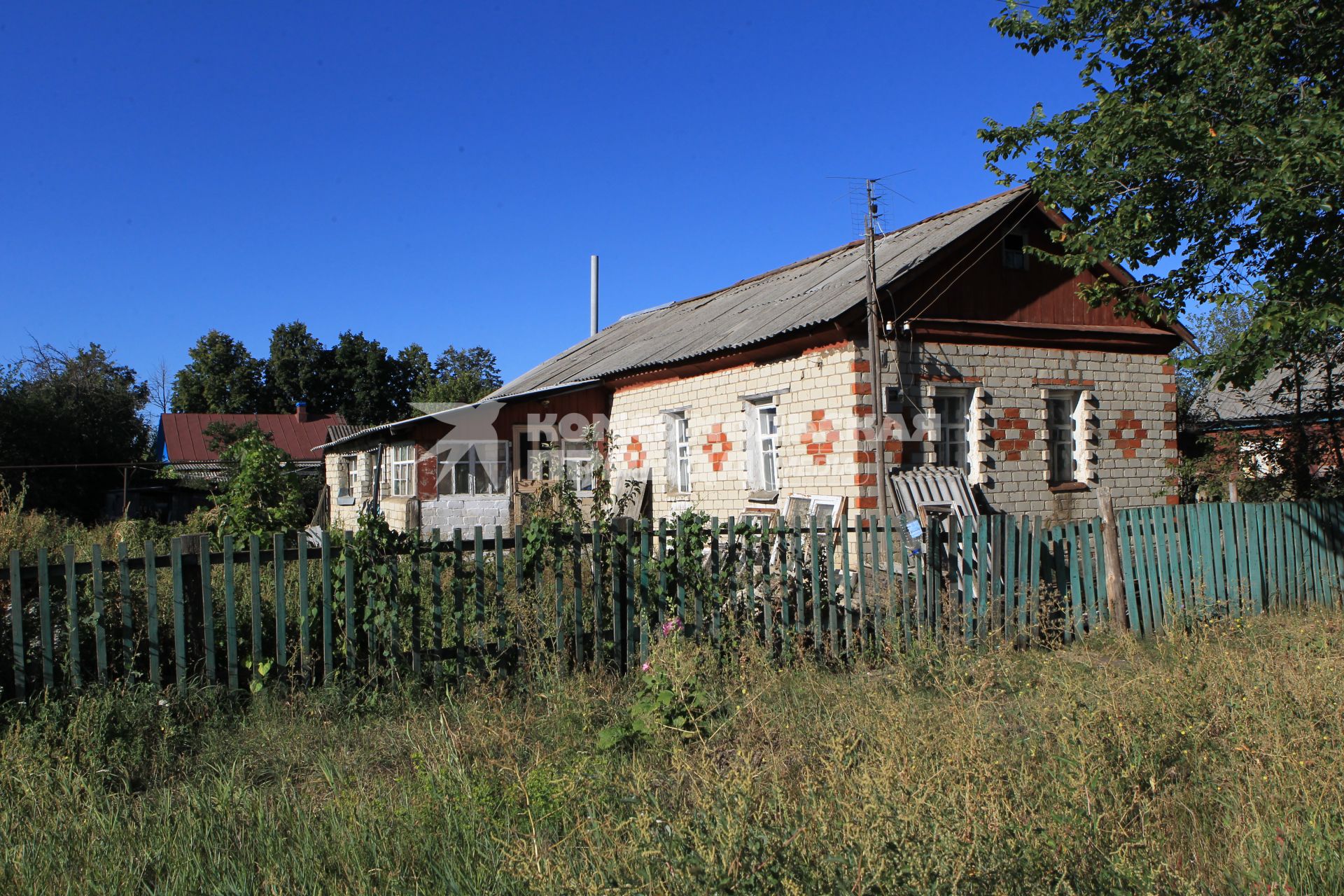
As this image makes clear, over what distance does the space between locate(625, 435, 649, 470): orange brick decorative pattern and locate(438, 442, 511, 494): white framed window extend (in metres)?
2.71

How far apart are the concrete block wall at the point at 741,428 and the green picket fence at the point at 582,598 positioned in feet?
8.19

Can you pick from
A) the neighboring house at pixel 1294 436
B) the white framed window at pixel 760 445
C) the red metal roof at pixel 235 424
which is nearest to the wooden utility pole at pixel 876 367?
the white framed window at pixel 760 445

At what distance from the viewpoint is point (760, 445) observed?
12.4m

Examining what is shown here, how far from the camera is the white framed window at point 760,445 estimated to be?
12289 millimetres

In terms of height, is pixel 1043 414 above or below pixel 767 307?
below

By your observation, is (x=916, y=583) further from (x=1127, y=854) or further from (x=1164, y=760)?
(x=1127, y=854)

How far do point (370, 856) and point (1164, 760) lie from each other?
334cm

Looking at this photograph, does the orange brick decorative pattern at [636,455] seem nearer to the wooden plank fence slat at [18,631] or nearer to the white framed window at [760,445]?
the white framed window at [760,445]

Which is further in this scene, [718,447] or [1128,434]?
[718,447]

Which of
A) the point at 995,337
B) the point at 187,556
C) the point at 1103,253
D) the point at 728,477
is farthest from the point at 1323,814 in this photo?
the point at 728,477

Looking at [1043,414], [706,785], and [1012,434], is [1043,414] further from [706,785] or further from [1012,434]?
[706,785]

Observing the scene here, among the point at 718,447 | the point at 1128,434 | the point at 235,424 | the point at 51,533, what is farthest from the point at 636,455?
the point at 235,424

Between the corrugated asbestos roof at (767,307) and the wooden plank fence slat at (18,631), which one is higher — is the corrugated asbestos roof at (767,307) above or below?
above

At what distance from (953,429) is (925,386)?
32.3 inches
